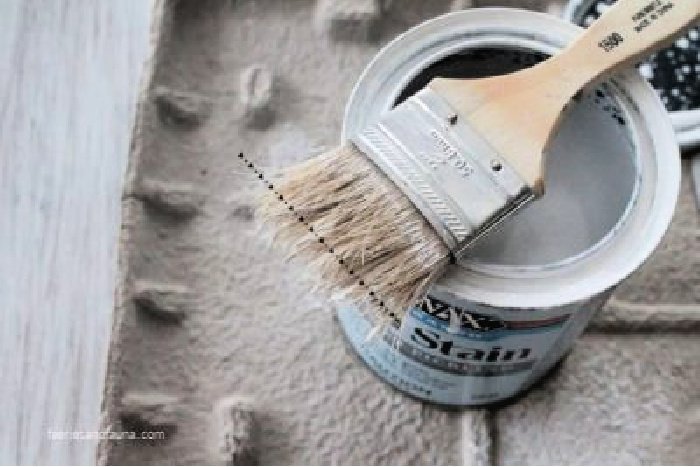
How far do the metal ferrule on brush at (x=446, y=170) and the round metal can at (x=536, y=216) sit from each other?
29 millimetres

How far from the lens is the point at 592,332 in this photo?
71cm

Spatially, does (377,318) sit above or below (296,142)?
below

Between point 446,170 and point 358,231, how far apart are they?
0.05 m

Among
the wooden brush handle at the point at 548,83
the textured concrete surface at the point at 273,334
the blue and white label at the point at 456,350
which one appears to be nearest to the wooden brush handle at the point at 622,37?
the wooden brush handle at the point at 548,83

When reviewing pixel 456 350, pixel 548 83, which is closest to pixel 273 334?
pixel 456 350

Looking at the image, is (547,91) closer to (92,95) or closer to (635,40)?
(635,40)

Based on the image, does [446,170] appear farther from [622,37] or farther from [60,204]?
[60,204]

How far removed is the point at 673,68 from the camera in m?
0.76

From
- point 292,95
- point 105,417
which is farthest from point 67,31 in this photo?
point 105,417

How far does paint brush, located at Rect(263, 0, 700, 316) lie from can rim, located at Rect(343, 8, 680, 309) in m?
0.02

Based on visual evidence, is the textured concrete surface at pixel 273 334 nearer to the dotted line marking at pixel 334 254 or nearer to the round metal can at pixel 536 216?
the round metal can at pixel 536 216

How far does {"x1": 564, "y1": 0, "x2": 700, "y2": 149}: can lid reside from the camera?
0.75 metres

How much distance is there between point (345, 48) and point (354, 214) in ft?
0.86

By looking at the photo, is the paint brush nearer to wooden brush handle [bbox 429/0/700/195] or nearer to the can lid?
wooden brush handle [bbox 429/0/700/195]
